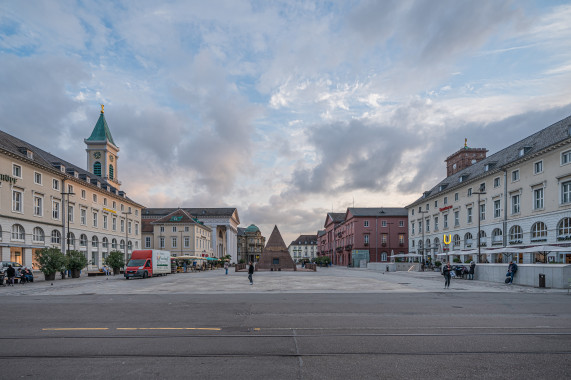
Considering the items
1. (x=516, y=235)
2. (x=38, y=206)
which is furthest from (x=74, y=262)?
(x=516, y=235)

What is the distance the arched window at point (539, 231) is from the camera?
39.3 metres

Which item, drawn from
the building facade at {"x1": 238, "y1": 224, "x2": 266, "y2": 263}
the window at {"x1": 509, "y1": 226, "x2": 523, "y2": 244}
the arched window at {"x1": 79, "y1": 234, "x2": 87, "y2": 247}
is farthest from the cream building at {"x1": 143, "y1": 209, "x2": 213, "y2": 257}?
the building facade at {"x1": 238, "y1": 224, "x2": 266, "y2": 263}

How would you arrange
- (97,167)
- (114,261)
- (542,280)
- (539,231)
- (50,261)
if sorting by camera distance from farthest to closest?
(97,167), (114,261), (539,231), (50,261), (542,280)

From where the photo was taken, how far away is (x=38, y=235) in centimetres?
4562

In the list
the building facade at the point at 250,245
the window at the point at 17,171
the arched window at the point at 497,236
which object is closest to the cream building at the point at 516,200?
the arched window at the point at 497,236

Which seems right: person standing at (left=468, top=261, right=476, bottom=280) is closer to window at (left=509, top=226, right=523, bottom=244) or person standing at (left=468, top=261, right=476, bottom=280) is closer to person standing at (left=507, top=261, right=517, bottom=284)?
person standing at (left=507, top=261, right=517, bottom=284)

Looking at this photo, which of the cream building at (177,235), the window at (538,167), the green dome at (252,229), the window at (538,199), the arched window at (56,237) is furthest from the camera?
the green dome at (252,229)

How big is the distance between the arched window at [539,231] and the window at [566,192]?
3698 millimetres

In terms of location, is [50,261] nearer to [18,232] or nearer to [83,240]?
[18,232]

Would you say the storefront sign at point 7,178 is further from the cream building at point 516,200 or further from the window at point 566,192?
the window at point 566,192

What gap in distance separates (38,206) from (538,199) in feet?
178

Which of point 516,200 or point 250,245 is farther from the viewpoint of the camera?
point 250,245

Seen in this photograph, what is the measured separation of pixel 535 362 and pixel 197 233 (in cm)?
9390

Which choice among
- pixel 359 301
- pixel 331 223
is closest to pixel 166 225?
pixel 331 223
